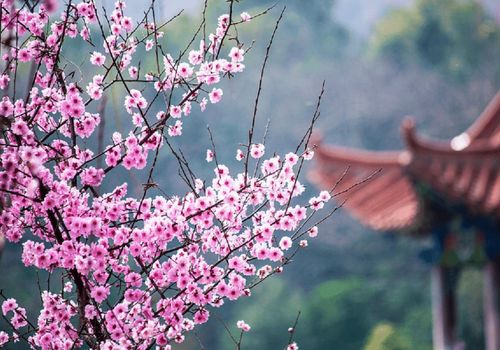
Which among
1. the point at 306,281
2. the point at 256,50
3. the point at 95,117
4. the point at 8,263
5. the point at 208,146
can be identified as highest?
the point at 256,50

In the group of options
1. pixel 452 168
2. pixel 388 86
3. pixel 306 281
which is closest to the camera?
pixel 452 168

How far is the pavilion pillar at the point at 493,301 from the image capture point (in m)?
5.60

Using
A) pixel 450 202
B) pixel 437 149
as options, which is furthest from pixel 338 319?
pixel 437 149

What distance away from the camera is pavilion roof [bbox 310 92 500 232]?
5.26m

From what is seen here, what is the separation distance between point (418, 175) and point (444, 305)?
4.04ft

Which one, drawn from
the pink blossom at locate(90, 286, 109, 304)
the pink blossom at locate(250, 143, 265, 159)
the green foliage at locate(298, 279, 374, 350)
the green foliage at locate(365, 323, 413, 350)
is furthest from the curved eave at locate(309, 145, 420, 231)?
the green foliage at locate(298, 279, 374, 350)

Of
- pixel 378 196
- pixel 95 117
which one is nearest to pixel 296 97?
pixel 378 196

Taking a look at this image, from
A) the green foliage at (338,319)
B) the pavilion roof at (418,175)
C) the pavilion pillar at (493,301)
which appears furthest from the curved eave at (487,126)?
the green foliage at (338,319)

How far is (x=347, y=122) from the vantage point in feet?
76.0

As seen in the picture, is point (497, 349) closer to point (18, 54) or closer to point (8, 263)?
point (18, 54)

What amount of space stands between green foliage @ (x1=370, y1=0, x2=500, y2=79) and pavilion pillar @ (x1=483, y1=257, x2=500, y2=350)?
19640 millimetres

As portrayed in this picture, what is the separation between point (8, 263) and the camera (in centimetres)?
1748

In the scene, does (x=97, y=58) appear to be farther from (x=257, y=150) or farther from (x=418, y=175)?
(x=418, y=175)

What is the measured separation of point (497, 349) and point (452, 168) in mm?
1125
